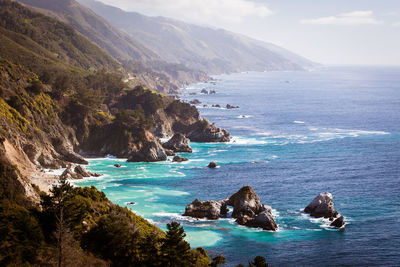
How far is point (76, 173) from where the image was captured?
106 meters

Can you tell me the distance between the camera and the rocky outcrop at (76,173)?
337 feet

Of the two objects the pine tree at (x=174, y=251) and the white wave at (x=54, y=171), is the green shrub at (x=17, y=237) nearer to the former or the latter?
the pine tree at (x=174, y=251)

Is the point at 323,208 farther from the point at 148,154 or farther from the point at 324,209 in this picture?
the point at 148,154

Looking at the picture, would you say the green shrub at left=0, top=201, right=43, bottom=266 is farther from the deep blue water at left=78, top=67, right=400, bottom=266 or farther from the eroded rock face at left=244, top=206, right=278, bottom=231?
the eroded rock face at left=244, top=206, right=278, bottom=231

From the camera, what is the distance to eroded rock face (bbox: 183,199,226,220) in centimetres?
8406

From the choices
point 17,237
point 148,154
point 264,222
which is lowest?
point 264,222

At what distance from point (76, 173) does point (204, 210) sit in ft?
127

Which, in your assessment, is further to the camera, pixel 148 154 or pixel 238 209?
pixel 148 154

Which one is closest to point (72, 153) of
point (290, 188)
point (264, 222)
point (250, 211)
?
point (250, 211)

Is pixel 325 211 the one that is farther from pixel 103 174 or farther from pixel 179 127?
pixel 179 127

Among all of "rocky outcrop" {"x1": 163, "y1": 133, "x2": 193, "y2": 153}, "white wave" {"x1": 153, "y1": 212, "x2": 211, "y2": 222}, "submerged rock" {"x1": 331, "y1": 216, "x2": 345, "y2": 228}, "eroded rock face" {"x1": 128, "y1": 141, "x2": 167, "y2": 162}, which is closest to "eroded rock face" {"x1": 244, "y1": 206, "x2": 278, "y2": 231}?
"white wave" {"x1": 153, "y1": 212, "x2": 211, "y2": 222}

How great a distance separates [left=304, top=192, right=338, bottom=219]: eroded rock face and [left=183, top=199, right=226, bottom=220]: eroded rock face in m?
18.4

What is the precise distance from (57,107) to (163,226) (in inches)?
2881

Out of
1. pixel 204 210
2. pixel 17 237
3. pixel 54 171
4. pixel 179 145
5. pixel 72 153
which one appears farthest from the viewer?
pixel 179 145
